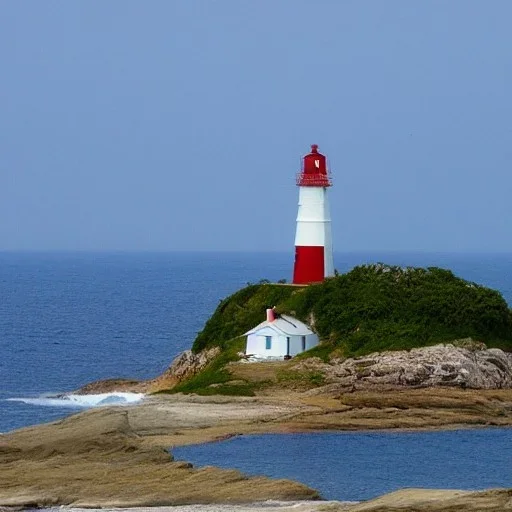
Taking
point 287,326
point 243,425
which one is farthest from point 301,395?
point 287,326

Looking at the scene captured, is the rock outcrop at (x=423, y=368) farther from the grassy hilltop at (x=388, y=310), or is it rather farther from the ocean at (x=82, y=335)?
the ocean at (x=82, y=335)

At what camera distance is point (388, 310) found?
56844 millimetres

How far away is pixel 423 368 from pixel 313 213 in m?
11.5

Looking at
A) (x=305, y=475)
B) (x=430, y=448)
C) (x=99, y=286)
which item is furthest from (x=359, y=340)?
(x=99, y=286)

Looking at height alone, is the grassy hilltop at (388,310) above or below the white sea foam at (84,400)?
above

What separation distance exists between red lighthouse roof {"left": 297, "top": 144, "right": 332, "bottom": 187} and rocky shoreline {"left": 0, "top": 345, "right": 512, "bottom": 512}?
8.89 meters

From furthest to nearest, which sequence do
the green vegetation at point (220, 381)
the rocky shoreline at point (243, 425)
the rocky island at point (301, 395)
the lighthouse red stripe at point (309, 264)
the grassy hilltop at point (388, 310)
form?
the lighthouse red stripe at point (309, 264), the grassy hilltop at point (388, 310), the green vegetation at point (220, 381), the rocky island at point (301, 395), the rocky shoreline at point (243, 425)

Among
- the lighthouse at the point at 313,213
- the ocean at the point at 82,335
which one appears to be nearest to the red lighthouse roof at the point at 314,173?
the lighthouse at the point at 313,213

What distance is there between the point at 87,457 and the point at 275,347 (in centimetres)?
1834

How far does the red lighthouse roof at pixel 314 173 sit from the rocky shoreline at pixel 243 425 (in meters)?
8.89

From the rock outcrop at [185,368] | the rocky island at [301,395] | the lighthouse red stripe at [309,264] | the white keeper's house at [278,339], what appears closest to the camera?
the rocky island at [301,395]

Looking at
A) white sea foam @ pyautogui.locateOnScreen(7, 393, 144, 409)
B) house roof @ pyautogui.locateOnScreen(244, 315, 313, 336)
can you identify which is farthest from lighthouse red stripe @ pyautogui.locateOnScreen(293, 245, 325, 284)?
white sea foam @ pyautogui.locateOnScreen(7, 393, 144, 409)

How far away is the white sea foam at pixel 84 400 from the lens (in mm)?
56219

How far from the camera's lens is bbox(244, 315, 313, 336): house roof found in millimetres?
56375
